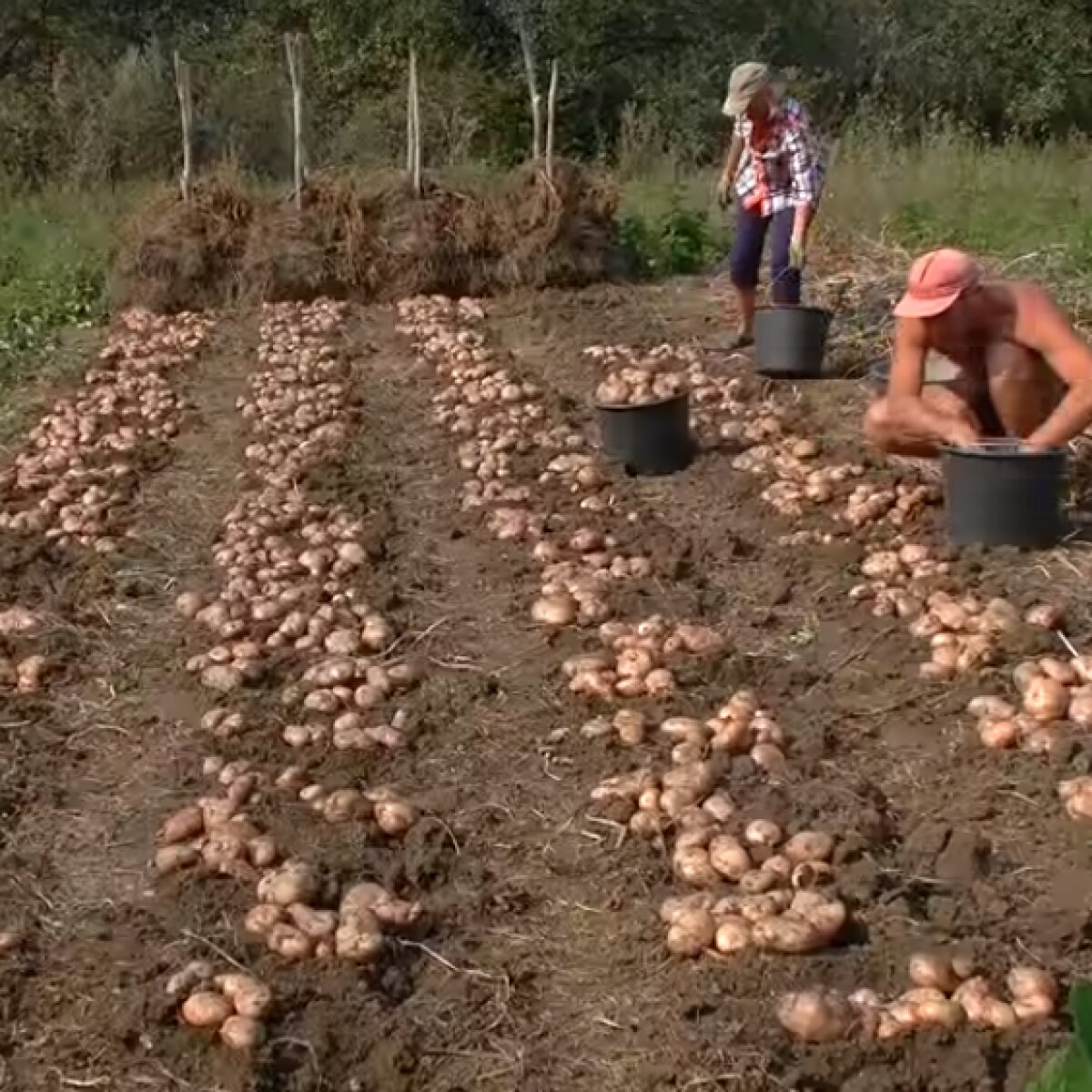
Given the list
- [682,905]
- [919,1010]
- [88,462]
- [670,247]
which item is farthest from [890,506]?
[670,247]

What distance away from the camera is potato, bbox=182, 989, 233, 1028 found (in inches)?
111

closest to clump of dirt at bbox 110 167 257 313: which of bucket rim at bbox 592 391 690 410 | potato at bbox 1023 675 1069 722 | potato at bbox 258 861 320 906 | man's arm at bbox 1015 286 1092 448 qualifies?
bucket rim at bbox 592 391 690 410

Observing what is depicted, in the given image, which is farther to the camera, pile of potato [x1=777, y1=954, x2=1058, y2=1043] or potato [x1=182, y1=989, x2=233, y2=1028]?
potato [x1=182, y1=989, x2=233, y2=1028]

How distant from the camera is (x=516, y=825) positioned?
357 centimetres

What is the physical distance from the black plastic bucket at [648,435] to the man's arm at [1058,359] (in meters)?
1.71

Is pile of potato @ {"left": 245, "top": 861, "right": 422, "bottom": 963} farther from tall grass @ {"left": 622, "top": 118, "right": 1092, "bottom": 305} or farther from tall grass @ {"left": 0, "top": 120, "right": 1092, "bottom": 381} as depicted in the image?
tall grass @ {"left": 622, "top": 118, "right": 1092, "bottom": 305}

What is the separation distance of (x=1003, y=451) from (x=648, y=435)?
74.0 inches

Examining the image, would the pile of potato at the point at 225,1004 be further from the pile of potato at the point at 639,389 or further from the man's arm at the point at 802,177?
the man's arm at the point at 802,177

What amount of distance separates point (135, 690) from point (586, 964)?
1886 mm

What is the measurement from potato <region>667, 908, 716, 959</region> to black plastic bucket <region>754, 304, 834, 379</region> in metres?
4.67

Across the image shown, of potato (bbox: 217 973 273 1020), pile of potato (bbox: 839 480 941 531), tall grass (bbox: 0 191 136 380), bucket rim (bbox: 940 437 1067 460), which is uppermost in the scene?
bucket rim (bbox: 940 437 1067 460)

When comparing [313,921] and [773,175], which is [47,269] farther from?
[313,921]

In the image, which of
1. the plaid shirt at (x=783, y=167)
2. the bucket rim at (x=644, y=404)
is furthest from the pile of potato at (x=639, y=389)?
the plaid shirt at (x=783, y=167)

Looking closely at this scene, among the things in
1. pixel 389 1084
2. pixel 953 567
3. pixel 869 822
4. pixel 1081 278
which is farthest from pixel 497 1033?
pixel 1081 278
